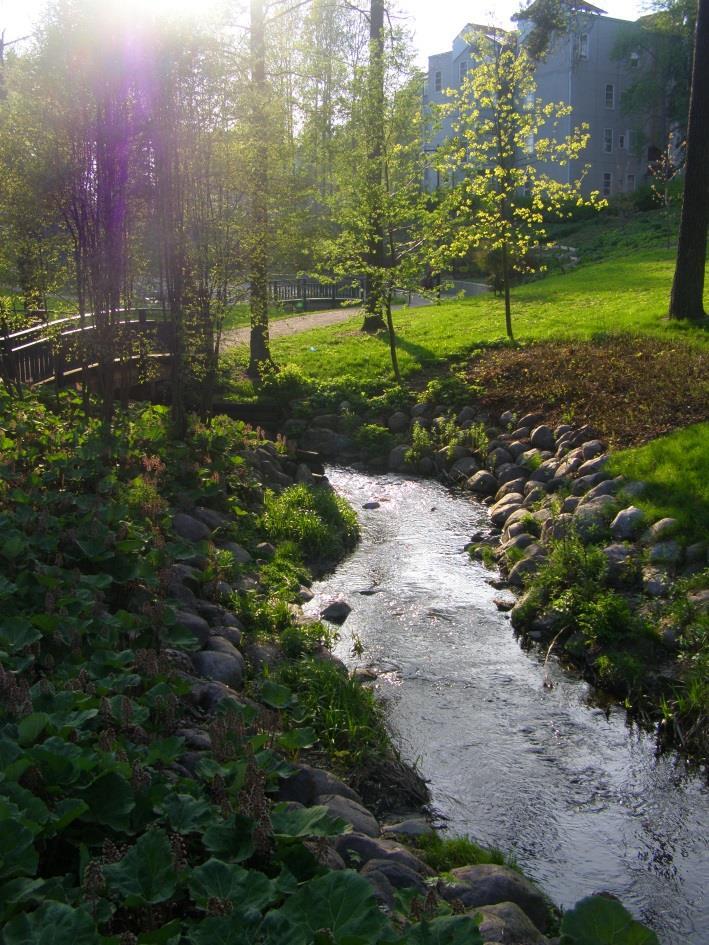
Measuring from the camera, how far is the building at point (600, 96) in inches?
1812

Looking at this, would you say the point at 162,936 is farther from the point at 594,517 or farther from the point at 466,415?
the point at 466,415

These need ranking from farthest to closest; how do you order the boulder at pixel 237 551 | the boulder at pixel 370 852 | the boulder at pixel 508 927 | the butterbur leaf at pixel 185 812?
the boulder at pixel 237 551, the boulder at pixel 370 852, the boulder at pixel 508 927, the butterbur leaf at pixel 185 812

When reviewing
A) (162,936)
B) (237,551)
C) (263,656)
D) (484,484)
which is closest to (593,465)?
(484,484)

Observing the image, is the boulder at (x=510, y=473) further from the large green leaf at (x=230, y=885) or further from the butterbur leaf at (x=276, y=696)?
the large green leaf at (x=230, y=885)

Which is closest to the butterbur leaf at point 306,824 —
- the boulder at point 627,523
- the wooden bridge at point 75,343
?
the boulder at point 627,523

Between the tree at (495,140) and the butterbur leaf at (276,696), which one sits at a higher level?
the tree at (495,140)

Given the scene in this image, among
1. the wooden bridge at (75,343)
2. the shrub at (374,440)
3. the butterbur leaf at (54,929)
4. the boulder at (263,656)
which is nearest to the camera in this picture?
the butterbur leaf at (54,929)

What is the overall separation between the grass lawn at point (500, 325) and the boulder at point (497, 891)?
37.4 ft

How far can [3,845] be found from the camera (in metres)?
3.03

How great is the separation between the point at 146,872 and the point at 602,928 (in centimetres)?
147

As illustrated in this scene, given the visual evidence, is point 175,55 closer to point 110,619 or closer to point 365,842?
point 110,619

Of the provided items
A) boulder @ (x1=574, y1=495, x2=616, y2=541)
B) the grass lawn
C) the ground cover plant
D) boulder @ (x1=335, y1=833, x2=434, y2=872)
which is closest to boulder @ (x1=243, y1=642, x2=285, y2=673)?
the ground cover plant

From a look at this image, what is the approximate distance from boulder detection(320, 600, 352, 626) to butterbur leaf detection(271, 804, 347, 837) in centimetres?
475

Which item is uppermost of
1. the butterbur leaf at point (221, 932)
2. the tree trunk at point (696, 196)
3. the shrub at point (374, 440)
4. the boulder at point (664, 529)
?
the tree trunk at point (696, 196)
